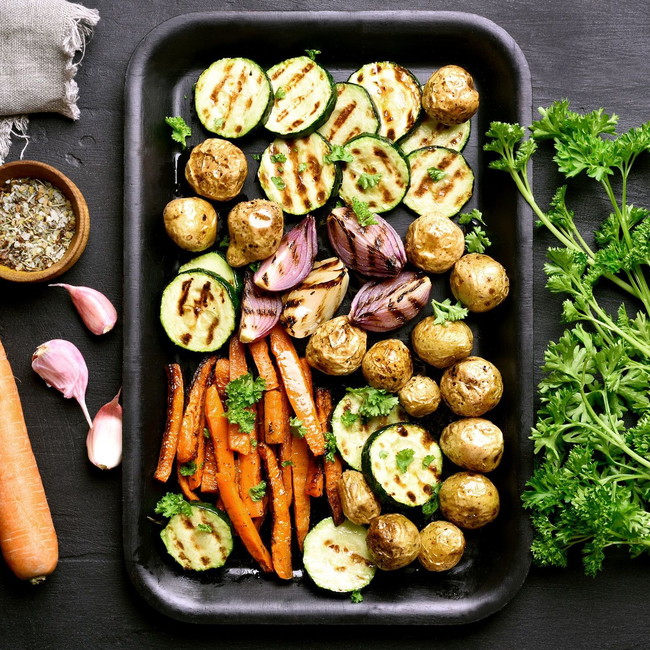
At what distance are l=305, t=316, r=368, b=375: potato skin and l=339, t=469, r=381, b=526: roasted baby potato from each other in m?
0.53


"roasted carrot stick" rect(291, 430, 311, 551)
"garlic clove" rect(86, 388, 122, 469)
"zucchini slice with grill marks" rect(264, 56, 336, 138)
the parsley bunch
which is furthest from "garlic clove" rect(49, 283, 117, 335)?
the parsley bunch

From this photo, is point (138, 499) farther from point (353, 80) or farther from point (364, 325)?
point (353, 80)

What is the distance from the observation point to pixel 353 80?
3521mm

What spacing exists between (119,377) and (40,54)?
173cm

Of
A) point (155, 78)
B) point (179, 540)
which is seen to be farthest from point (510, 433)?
point (155, 78)

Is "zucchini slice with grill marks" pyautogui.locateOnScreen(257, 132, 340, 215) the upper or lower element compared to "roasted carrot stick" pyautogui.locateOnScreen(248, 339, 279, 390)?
upper

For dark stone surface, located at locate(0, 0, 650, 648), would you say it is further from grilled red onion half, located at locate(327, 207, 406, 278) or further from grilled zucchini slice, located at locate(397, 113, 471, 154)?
grilled red onion half, located at locate(327, 207, 406, 278)

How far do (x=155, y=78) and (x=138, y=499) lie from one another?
213 cm

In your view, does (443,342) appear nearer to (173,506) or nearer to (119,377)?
(173,506)

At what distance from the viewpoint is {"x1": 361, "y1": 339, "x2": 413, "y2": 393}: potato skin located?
3268mm

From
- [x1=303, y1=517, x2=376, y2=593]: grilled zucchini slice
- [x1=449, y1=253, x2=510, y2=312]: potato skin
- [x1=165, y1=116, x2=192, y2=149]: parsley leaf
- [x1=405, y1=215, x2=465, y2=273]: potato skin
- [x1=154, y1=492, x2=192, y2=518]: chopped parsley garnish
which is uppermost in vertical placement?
[x1=165, y1=116, x2=192, y2=149]: parsley leaf

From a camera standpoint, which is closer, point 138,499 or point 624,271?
point 138,499

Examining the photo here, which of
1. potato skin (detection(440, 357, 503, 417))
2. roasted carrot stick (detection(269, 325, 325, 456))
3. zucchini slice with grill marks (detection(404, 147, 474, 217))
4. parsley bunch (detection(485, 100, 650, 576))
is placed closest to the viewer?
parsley bunch (detection(485, 100, 650, 576))

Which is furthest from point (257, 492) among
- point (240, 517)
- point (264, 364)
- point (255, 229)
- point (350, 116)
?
point (350, 116)
